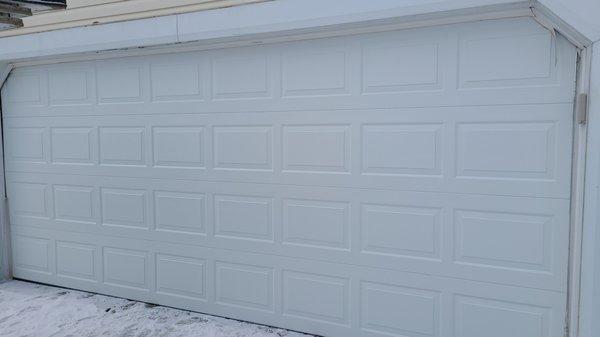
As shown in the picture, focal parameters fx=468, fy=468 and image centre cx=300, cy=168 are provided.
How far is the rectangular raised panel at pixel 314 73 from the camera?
3523 millimetres

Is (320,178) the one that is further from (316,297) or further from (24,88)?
(24,88)

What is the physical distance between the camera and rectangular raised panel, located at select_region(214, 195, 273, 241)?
12.8 feet

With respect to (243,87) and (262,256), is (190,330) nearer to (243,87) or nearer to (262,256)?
(262,256)

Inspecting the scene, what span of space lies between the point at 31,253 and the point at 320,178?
3511 millimetres

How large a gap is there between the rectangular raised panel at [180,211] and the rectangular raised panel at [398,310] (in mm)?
1578

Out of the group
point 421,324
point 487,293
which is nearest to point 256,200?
point 421,324

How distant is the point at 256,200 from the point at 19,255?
10.2 feet

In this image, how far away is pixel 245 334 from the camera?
381cm

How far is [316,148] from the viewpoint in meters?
3.65

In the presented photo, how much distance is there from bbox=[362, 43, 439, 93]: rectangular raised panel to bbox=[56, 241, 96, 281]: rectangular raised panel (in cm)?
326

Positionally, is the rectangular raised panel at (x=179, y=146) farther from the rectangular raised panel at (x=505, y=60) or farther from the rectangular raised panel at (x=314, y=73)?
the rectangular raised panel at (x=505, y=60)

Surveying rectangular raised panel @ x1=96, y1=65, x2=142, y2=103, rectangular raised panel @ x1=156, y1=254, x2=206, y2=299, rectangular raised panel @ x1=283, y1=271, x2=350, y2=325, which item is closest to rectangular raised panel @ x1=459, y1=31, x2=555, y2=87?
rectangular raised panel @ x1=283, y1=271, x2=350, y2=325

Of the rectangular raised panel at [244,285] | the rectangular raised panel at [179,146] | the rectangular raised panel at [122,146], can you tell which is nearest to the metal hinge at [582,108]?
the rectangular raised panel at [244,285]

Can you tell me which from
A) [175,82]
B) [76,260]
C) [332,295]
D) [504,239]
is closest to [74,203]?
[76,260]
